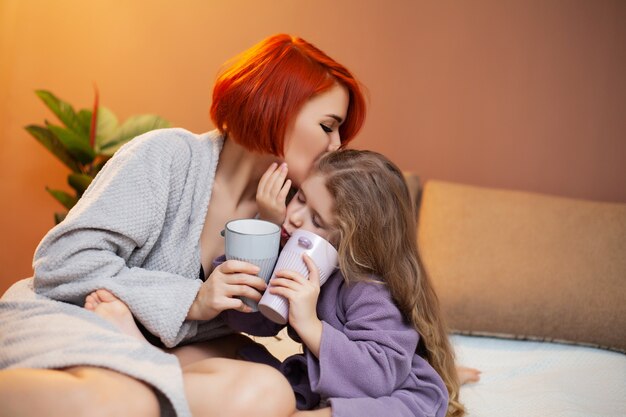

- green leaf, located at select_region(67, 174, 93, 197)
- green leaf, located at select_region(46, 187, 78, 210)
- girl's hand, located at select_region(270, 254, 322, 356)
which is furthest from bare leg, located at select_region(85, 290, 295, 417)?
green leaf, located at select_region(46, 187, 78, 210)

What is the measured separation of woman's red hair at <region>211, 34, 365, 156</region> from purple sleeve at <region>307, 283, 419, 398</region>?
0.42 meters

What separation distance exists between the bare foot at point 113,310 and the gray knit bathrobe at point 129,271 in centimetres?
1

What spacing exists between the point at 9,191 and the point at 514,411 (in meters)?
2.24

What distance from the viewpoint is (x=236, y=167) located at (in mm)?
1485

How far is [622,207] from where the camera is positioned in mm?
2162

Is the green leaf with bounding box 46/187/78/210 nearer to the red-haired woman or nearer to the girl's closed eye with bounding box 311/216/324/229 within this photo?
the red-haired woman

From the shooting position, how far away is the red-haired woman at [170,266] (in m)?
0.94

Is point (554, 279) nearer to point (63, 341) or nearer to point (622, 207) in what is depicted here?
point (622, 207)

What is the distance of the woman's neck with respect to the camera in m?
1.48

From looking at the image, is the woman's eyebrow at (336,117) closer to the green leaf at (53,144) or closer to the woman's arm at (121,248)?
the woman's arm at (121,248)

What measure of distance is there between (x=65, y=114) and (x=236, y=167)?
46.0 inches

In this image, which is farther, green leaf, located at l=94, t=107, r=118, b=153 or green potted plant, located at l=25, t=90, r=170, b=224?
green leaf, located at l=94, t=107, r=118, b=153

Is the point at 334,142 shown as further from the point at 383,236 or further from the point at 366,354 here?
the point at 366,354

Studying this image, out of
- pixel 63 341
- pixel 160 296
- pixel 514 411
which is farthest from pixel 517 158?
pixel 63 341
